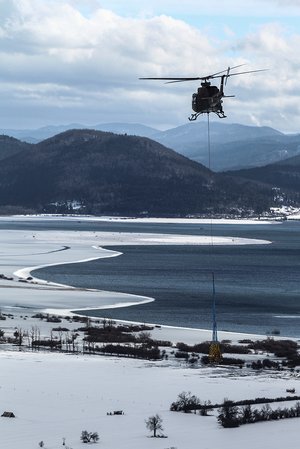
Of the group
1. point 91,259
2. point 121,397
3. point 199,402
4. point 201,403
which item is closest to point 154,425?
point 199,402

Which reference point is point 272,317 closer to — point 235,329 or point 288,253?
point 235,329

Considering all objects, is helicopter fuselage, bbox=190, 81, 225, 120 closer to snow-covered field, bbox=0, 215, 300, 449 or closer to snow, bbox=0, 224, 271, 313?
snow-covered field, bbox=0, 215, 300, 449

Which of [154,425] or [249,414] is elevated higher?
[154,425]

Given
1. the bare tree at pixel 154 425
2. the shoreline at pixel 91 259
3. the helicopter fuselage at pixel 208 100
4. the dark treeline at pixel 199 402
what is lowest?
the shoreline at pixel 91 259

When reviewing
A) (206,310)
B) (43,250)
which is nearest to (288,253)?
(43,250)

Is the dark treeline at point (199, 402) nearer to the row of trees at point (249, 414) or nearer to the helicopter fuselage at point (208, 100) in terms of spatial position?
the row of trees at point (249, 414)

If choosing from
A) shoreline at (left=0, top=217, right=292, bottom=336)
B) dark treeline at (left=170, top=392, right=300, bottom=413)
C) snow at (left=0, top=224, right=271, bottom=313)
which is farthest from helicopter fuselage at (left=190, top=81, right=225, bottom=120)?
snow at (left=0, top=224, right=271, bottom=313)

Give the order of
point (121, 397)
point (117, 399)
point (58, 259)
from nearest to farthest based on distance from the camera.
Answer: point (117, 399) → point (121, 397) → point (58, 259)

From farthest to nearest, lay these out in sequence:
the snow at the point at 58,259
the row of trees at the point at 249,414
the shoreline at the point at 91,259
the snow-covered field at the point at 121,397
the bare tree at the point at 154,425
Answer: the snow at the point at 58,259
the shoreline at the point at 91,259
the row of trees at the point at 249,414
the bare tree at the point at 154,425
the snow-covered field at the point at 121,397

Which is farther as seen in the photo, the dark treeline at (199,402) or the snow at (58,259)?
the snow at (58,259)

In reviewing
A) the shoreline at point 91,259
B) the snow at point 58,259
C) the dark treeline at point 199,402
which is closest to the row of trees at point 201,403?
the dark treeline at point 199,402

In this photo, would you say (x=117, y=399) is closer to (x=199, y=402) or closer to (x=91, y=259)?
(x=199, y=402)
